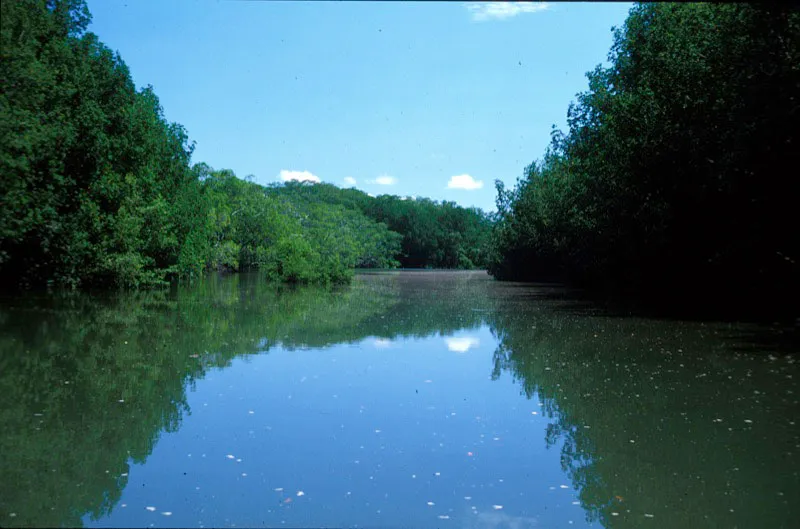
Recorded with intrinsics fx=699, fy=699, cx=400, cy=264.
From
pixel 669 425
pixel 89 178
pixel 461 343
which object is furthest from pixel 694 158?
pixel 89 178

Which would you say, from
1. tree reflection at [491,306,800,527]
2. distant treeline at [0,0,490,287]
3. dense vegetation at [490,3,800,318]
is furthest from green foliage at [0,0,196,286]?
dense vegetation at [490,3,800,318]

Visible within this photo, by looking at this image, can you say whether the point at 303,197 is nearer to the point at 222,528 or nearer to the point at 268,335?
the point at 268,335

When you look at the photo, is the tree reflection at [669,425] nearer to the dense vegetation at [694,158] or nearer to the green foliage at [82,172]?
the dense vegetation at [694,158]

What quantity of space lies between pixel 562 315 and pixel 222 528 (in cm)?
1994

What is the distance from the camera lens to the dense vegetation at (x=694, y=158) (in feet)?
65.4

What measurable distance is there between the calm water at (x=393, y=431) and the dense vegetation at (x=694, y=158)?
6299mm

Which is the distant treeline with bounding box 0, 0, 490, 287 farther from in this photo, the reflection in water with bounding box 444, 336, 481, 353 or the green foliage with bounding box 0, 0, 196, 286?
the reflection in water with bounding box 444, 336, 481, 353

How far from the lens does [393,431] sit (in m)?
A: 8.58

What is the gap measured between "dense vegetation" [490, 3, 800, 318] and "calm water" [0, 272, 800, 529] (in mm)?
6299

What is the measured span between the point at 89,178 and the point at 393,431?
28755 millimetres

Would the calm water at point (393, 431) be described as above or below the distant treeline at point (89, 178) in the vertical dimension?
below

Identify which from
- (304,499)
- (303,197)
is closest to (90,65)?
(304,499)

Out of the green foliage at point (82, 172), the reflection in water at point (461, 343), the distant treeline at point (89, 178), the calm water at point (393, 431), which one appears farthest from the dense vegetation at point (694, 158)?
the green foliage at point (82, 172)

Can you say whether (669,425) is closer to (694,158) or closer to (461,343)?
(461,343)
